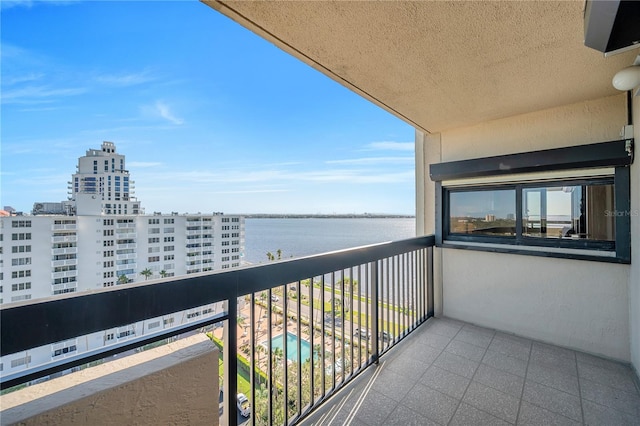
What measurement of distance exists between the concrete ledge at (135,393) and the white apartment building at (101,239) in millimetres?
9914

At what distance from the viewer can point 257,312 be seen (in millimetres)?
1520

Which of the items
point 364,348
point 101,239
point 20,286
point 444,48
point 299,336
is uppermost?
point 444,48

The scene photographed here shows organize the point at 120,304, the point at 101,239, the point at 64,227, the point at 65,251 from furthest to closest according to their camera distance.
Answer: the point at 101,239 → the point at 65,251 → the point at 64,227 → the point at 120,304

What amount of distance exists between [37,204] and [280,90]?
42.9ft

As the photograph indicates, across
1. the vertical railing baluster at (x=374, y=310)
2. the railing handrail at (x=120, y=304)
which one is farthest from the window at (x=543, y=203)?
the railing handrail at (x=120, y=304)

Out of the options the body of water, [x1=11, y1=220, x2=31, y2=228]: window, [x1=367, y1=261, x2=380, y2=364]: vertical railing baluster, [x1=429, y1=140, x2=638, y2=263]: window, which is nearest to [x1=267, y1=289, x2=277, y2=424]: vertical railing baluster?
[x1=367, y1=261, x2=380, y2=364]: vertical railing baluster

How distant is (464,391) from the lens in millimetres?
1961

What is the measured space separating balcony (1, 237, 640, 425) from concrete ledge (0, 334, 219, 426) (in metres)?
0.07

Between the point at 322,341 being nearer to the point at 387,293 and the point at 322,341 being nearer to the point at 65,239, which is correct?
the point at 387,293

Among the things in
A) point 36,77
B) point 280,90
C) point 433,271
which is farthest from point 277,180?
point 433,271

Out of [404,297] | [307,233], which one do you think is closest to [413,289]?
[404,297]

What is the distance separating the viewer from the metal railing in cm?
84

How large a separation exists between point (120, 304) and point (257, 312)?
71 centimetres

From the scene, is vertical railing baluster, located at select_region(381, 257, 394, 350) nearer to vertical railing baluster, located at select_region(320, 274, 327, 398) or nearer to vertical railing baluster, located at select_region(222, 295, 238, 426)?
vertical railing baluster, located at select_region(320, 274, 327, 398)
